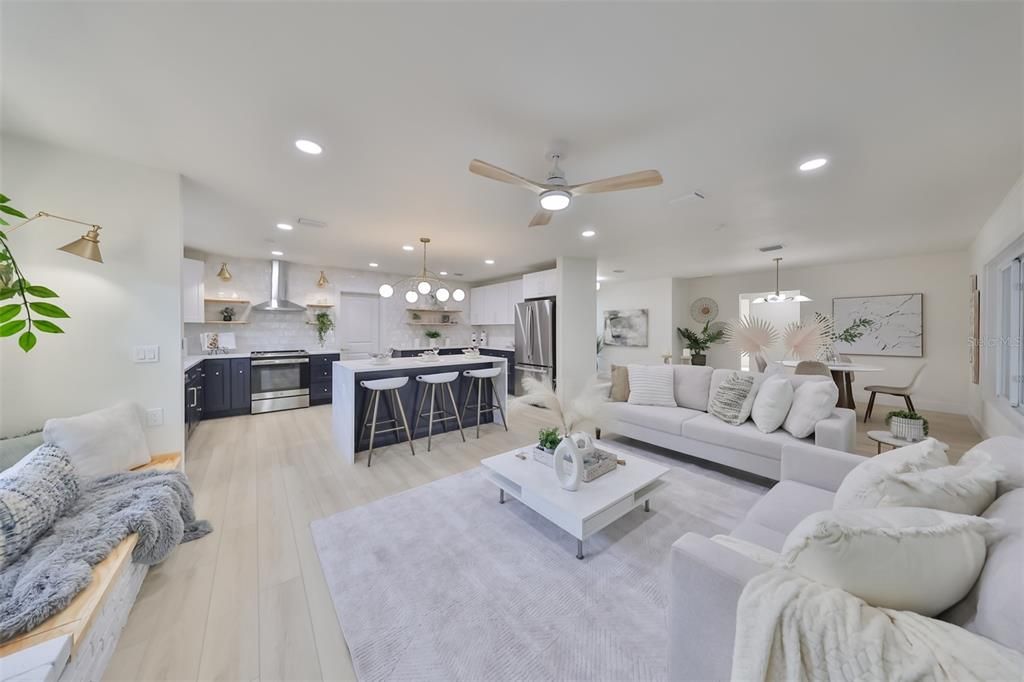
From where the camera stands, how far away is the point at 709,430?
3.07 m

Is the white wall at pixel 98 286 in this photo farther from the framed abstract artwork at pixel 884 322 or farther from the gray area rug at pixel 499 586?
the framed abstract artwork at pixel 884 322

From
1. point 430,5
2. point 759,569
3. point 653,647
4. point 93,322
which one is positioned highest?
point 430,5

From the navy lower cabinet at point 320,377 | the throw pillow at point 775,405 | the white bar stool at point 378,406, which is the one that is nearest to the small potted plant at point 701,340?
the throw pillow at point 775,405

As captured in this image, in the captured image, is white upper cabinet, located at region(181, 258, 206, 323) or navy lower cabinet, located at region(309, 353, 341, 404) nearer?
white upper cabinet, located at region(181, 258, 206, 323)

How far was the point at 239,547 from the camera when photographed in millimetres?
2090

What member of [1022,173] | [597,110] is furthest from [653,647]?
[1022,173]

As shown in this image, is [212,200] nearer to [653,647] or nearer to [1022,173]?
[653,647]

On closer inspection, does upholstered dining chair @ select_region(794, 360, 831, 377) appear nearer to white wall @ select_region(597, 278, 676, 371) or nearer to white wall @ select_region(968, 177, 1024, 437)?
white wall @ select_region(968, 177, 1024, 437)

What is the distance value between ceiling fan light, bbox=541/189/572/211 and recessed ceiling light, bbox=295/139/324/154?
1481 millimetres

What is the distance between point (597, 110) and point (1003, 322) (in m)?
4.80

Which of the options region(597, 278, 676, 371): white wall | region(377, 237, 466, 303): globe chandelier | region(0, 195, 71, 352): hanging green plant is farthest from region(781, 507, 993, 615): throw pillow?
region(597, 278, 676, 371): white wall

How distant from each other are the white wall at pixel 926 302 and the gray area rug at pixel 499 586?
5.41 meters

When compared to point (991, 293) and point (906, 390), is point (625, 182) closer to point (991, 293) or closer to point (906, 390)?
point (991, 293)

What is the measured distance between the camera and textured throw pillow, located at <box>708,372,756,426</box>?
3.10 meters
